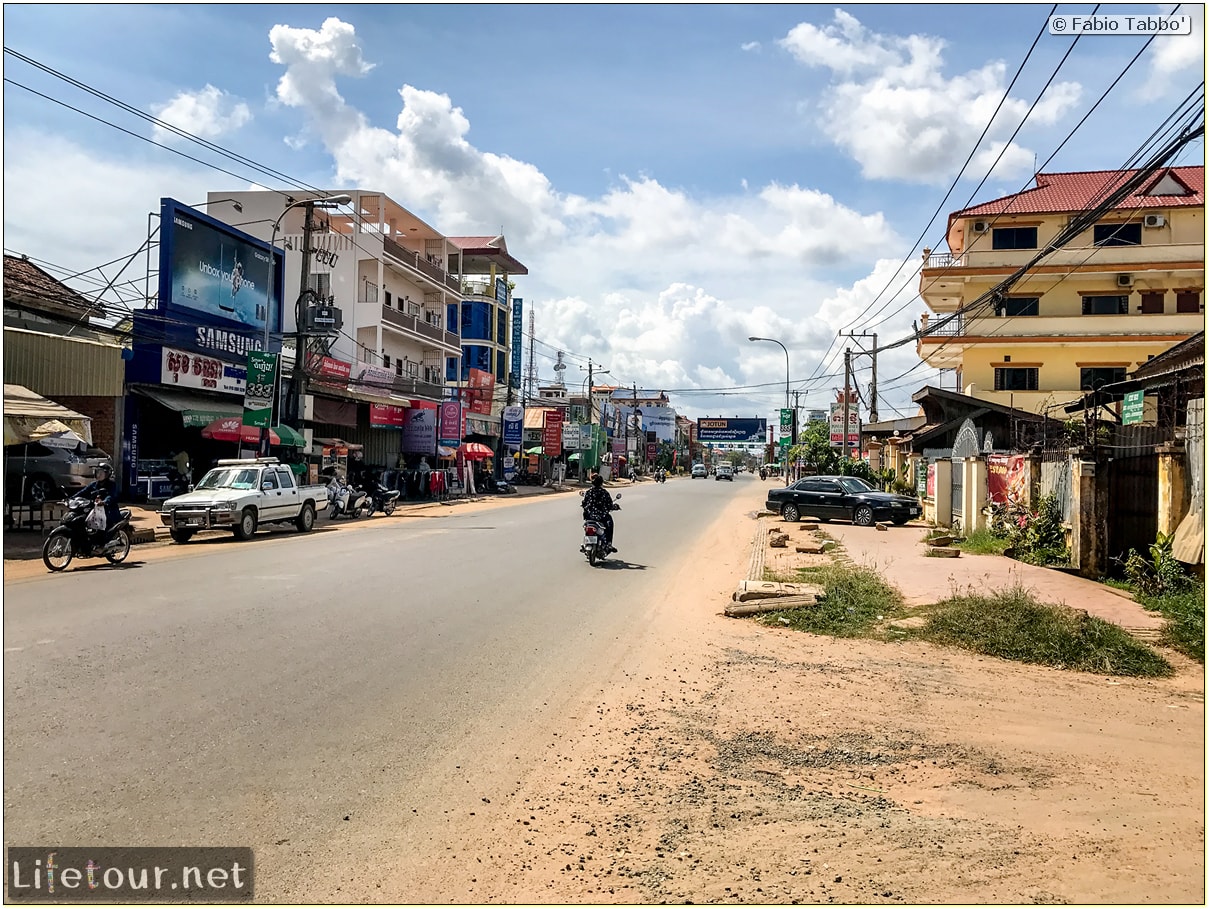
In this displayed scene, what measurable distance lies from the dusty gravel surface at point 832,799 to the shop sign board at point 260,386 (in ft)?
67.7

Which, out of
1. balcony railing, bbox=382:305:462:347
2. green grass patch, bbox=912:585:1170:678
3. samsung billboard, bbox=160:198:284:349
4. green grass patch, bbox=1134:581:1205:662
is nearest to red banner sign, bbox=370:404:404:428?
samsung billboard, bbox=160:198:284:349

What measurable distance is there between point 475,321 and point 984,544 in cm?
4929

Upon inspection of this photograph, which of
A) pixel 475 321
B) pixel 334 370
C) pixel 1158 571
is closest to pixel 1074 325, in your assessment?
pixel 1158 571

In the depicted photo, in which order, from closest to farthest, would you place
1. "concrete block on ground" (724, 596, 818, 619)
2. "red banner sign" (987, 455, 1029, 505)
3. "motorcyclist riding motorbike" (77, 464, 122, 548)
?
1. "concrete block on ground" (724, 596, 818, 619)
2. "motorcyclist riding motorbike" (77, 464, 122, 548)
3. "red banner sign" (987, 455, 1029, 505)

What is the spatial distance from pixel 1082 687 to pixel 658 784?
4724mm

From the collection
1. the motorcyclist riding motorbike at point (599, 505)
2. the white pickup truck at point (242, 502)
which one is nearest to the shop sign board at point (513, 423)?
the white pickup truck at point (242, 502)

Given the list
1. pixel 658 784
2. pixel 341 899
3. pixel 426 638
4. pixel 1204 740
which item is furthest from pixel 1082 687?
pixel 341 899

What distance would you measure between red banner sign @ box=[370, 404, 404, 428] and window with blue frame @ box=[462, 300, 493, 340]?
22.5m

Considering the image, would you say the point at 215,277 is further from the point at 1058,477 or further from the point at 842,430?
the point at 842,430

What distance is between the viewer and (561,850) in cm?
415

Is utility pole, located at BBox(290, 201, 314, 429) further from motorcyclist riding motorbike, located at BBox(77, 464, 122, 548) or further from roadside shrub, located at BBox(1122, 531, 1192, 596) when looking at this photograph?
roadside shrub, located at BBox(1122, 531, 1192, 596)

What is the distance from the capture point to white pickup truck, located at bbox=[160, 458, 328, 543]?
18562 millimetres

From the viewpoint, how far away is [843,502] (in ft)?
92.9

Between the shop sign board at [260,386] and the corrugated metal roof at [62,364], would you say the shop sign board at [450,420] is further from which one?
the corrugated metal roof at [62,364]
